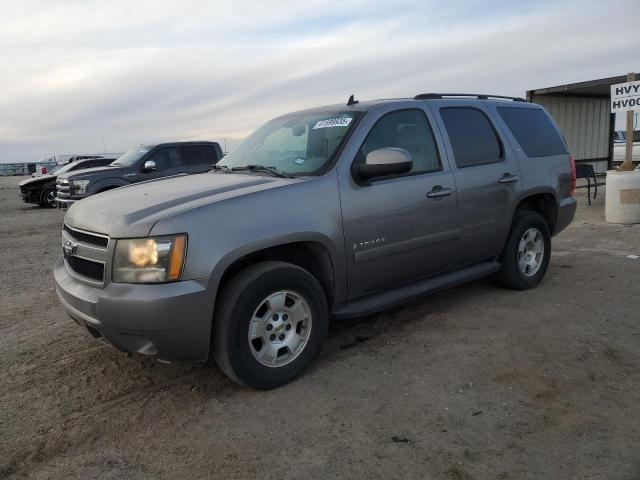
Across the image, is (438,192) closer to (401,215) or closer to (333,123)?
(401,215)

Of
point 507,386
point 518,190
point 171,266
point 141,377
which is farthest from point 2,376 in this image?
point 518,190

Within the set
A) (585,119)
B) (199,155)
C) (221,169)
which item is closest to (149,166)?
(199,155)

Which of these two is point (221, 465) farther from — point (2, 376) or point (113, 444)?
point (2, 376)

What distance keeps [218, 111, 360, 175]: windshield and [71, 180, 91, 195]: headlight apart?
7.48m

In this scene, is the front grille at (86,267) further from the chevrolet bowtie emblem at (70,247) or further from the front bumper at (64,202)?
the front bumper at (64,202)

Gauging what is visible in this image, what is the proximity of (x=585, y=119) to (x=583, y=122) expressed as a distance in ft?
0.46

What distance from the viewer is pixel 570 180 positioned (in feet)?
18.6

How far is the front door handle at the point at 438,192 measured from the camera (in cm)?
414

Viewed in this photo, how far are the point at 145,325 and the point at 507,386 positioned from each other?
2.23 m

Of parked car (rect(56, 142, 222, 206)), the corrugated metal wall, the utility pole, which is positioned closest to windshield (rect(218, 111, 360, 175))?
parked car (rect(56, 142, 222, 206))

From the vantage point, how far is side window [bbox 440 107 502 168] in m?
4.54

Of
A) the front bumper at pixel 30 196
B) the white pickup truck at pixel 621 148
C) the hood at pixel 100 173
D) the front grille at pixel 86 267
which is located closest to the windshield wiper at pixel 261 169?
the front grille at pixel 86 267

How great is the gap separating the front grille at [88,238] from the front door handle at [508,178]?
340 cm

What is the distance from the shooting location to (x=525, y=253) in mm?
5293
